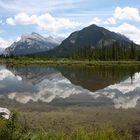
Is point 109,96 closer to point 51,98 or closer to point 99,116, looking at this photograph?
point 51,98

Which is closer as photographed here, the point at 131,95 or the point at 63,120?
the point at 63,120

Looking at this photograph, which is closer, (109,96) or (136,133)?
(136,133)

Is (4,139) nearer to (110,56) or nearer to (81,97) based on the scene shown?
(81,97)

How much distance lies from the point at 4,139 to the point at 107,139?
12.6ft

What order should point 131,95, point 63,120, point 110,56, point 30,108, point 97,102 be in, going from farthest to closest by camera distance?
point 110,56 < point 131,95 < point 97,102 < point 30,108 < point 63,120

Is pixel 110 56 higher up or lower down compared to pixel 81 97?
higher up

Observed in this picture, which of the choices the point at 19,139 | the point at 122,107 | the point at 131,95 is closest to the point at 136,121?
the point at 122,107

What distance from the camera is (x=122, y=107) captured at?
31.2 metres

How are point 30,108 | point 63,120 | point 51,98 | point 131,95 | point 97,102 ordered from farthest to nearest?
point 131,95 → point 51,98 → point 97,102 → point 30,108 → point 63,120

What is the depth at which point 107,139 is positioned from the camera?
13719 mm

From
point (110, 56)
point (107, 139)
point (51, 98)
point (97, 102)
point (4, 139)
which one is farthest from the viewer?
point (110, 56)

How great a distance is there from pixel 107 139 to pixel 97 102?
68.2 feet

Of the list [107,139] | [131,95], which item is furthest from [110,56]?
[107,139]

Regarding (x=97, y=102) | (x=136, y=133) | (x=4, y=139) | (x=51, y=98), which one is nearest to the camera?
(x=4, y=139)
